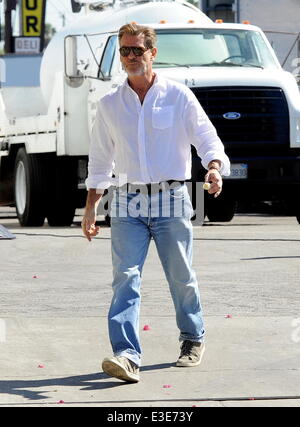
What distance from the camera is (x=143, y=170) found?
7.55 m

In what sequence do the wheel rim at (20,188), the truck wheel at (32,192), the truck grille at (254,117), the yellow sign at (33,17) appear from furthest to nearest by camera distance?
the yellow sign at (33,17) → the wheel rim at (20,188) → the truck wheel at (32,192) → the truck grille at (254,117)

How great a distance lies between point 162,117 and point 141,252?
2.48 ft

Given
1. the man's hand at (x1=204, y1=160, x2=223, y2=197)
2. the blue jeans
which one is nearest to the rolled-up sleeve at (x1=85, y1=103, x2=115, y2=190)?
the blue jeans

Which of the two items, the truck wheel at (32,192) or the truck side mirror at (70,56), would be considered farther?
the truck wheel at (32,192)

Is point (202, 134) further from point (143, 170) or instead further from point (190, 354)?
point (190, 354)

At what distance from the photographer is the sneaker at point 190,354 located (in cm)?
775

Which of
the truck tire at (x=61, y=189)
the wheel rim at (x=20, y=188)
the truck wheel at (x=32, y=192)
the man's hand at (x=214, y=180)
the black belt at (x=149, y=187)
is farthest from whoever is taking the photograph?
the wheel rim at (x=20, y=188)

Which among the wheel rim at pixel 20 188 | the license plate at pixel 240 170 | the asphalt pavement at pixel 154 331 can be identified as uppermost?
the asphalt pavement at pixel 154 331

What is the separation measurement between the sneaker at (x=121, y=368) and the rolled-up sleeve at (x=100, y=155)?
3.21ft

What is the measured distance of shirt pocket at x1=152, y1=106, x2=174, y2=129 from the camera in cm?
755

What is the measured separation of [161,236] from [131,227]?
0.18 meters

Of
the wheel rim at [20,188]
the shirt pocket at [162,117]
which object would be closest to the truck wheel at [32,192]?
the wheel rim at [20,188]

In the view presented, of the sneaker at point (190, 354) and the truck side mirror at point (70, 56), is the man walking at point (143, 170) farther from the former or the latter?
the truck side mirror at point (70, 56)

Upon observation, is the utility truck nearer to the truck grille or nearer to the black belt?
the truck grille
